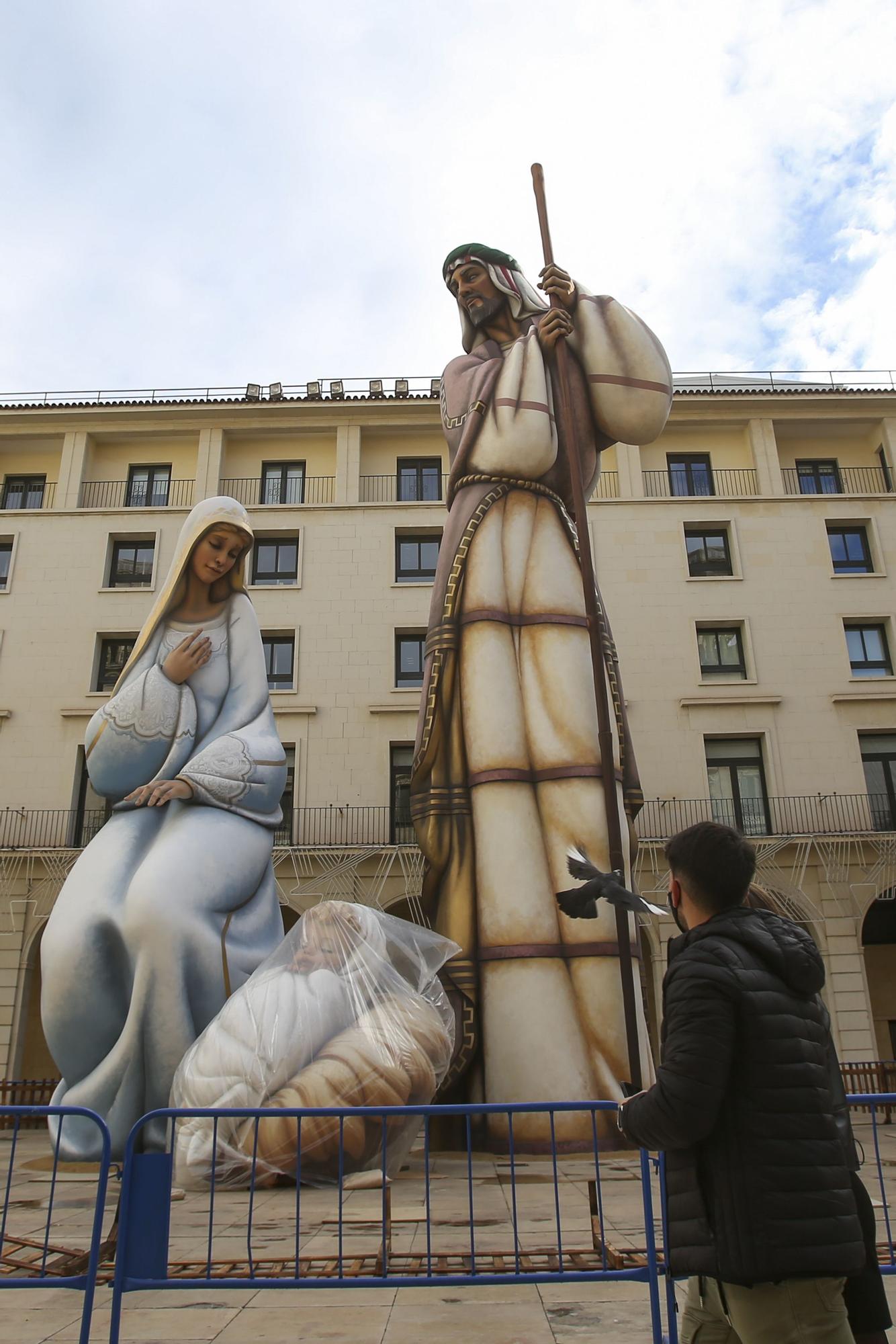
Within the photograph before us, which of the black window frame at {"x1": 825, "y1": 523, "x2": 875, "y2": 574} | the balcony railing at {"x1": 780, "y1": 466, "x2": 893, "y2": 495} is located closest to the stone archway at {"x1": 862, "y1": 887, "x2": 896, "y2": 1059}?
the black window frame at {"x1": 825, "y1": 523, "x2": 875, "y2": 574}

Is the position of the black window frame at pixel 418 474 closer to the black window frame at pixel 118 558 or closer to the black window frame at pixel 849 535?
the black window frame at pixel 118 558

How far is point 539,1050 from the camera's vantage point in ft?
26.6

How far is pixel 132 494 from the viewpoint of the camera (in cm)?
2794

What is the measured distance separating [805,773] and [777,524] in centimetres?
654

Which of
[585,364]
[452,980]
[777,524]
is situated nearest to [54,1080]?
[452,980]

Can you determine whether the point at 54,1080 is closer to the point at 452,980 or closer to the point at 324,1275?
the point at 452,980

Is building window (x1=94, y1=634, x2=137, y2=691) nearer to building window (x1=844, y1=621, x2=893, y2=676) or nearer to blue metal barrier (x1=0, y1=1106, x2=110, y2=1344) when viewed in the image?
building window (x1=844, y1=621, x2=893, y2=676)

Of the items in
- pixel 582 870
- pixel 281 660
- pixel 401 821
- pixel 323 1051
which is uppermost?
pixel 281 660

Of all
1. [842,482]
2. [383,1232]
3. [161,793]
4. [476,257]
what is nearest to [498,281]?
[476,257]

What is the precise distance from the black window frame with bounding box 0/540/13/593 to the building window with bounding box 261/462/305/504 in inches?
252

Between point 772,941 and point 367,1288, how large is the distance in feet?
8.57

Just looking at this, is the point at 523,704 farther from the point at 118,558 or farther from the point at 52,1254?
the point at 118,558

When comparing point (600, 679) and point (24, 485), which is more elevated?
point (24, 485)

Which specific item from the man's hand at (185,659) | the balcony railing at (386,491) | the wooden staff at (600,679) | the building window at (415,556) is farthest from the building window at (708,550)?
the man's hand at (185,659)
